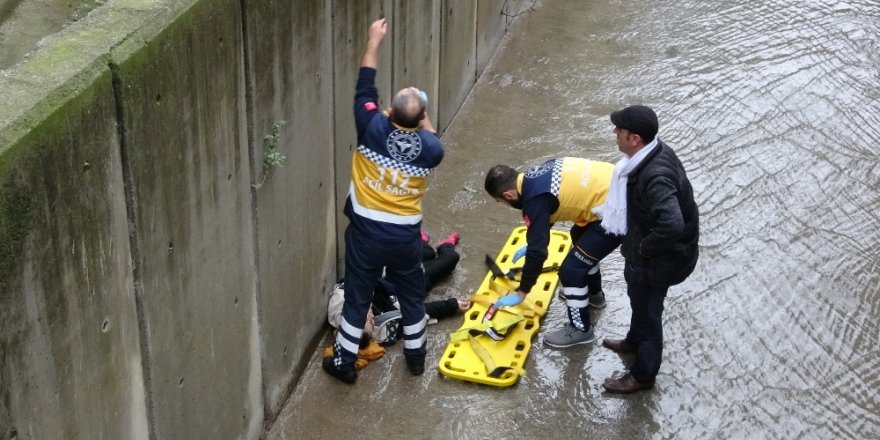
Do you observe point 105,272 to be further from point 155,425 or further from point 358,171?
point 358,171

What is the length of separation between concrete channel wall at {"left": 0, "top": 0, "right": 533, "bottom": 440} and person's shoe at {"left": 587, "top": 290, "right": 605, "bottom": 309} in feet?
5.22

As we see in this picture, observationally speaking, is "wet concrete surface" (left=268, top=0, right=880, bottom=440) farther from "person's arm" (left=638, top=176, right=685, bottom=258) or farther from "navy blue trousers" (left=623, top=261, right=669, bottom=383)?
"person's arm" (left=638, top=176, right=685, bottom=258)

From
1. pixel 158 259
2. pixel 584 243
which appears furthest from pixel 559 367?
pixel 158 259

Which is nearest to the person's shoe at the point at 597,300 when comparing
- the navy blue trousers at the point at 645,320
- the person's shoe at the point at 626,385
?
the navy blue trousers at the point at 645,320

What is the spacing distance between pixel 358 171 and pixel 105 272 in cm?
198

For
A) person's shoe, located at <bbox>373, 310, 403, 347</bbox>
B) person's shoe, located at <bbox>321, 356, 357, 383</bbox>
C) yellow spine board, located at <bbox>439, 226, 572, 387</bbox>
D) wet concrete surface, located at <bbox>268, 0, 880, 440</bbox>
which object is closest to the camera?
wet concrete surface, located at <bbox>268, 0, 880, 440</bbox>

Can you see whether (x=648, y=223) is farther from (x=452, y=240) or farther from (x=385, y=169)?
(x=452, y=240)

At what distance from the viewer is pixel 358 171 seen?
5.83 m

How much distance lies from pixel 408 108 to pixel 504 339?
5.77 feet

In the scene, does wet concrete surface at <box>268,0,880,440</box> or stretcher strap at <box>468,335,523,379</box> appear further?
stretcher strap at <box>468,335,523,379</box>

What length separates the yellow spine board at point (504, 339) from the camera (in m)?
6.34

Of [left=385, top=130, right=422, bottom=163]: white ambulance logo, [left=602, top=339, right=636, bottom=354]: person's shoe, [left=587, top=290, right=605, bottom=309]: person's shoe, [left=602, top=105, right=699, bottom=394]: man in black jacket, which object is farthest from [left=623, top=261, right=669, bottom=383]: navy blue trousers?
[left=385, top=130, right=422, bottom=163]: white ambulance logo

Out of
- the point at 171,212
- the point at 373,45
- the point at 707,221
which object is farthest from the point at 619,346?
the point at 171,212

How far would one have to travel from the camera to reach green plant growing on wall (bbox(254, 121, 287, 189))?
5441 mm
